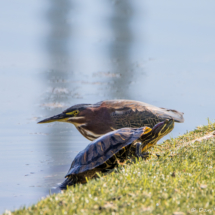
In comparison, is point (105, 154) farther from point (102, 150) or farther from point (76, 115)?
point (76, 115)

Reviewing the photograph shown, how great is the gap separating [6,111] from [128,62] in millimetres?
5509

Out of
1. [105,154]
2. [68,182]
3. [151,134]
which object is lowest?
[68,182]

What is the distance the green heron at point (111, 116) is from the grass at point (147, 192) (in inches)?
45.0

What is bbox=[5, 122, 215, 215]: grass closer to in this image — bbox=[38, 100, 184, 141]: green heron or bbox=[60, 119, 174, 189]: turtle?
bbox=[60, 119, 174, 189]: turtle

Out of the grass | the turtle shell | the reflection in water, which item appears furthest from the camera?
the reflection in water

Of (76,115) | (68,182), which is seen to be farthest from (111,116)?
(68,182)

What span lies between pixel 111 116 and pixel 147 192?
2.32m

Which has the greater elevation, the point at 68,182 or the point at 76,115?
the point at 76,115

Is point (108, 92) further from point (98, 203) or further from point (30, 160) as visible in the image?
point (98, 203)

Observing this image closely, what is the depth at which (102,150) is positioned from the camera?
4.29 metres

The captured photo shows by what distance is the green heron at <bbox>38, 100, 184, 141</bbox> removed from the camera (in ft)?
17.4

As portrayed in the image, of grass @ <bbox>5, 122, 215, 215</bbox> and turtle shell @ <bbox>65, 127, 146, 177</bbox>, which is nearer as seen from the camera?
grass @ <bbox>5, 122, 215, 215</bbox>

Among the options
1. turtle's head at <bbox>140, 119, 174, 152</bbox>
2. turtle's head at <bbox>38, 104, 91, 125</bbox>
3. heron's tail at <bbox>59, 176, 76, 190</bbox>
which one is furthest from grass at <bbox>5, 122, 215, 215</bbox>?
turtle's head at <bbox>38, 104, 91, 125</bbox>

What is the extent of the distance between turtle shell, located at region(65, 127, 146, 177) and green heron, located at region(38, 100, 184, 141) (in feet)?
2.78
